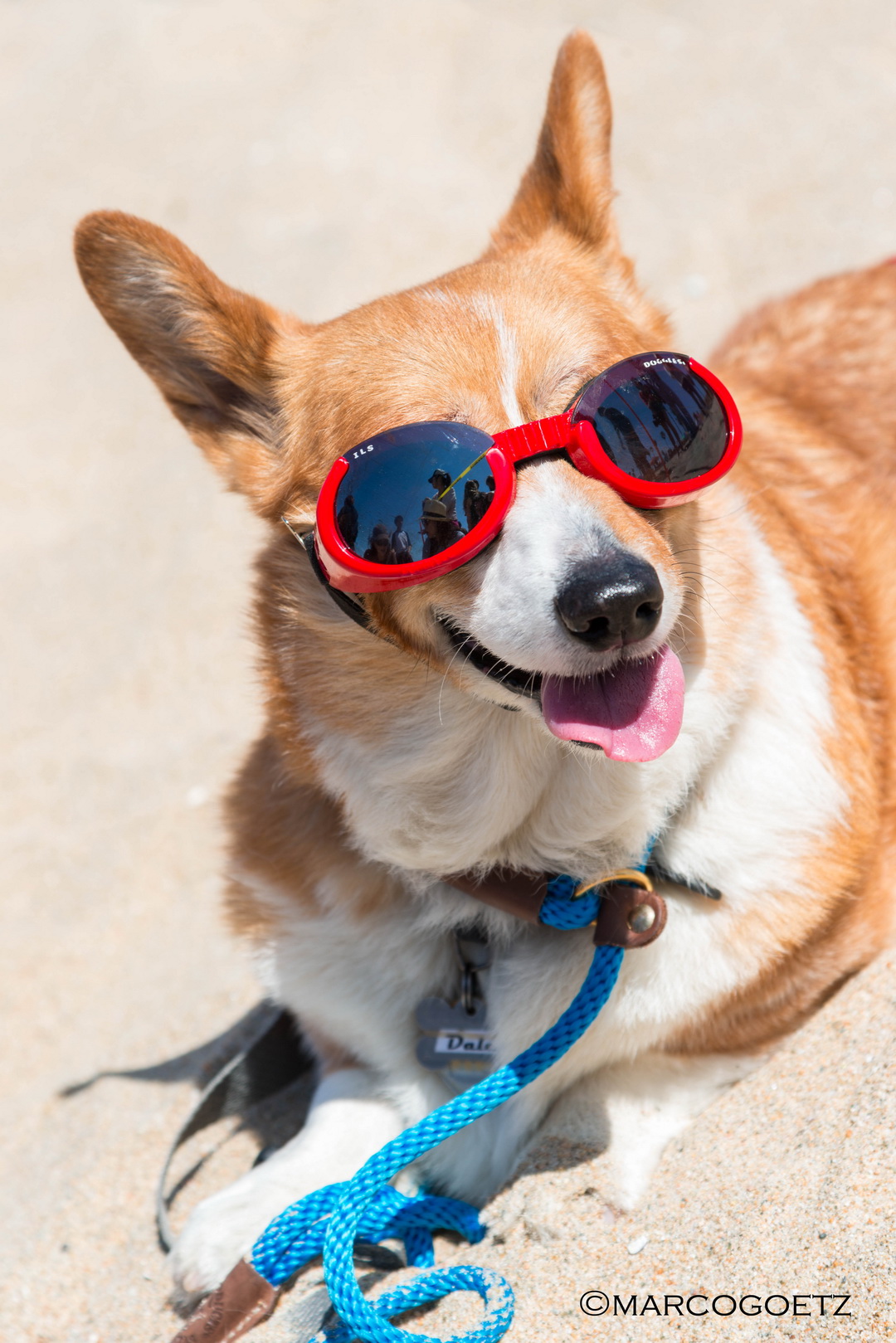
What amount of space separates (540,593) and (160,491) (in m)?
3.70

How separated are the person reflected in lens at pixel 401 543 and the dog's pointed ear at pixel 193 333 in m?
0.65

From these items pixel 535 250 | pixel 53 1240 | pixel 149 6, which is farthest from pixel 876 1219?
pixel 149 6

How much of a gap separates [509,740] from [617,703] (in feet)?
1.08

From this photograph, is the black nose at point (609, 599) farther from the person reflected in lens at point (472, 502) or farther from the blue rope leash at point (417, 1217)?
the blue rope leash at point (417, 1217)

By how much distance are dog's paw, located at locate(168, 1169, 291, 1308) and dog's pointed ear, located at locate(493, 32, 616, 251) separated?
2309 millimetres

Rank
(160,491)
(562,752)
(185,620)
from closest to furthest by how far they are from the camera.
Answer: (562,752) → (185,620) → (160,491)

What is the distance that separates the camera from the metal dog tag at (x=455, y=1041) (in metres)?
2.34

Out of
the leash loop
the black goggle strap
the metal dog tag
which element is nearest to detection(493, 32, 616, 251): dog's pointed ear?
the black goggle strap

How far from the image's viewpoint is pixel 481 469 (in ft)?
6.35

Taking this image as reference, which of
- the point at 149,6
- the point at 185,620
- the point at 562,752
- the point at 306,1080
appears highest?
the point at 149,6

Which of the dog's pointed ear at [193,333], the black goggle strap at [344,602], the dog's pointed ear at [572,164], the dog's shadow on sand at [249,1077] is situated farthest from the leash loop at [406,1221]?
the dog's pointed ear at [572,164]

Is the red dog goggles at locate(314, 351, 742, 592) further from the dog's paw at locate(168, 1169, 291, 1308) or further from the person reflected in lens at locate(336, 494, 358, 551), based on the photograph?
the dog's paw at locate(168, 1169, 291, 1308)

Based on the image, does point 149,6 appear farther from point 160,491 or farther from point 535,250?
point 535,250

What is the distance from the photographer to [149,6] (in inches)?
286
